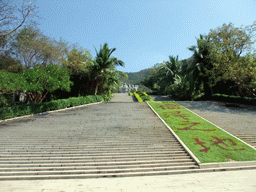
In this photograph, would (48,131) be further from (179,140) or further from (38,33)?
(38,33)

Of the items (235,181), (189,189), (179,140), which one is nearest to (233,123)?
(179,140)

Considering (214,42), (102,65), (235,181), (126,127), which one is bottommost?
(235,181)

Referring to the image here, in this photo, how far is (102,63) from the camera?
21188mm

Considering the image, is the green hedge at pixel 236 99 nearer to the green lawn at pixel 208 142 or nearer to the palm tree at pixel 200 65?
the palm tree at pixel 200 65

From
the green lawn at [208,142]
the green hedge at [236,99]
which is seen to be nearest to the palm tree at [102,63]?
the green lawn at [208,142]

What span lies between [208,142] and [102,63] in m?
15.9

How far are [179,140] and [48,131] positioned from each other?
7.73m

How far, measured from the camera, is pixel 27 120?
40.7ft

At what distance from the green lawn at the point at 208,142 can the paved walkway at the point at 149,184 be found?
121 cm

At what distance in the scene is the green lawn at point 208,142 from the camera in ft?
24.7

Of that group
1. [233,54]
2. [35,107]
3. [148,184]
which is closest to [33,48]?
[35,107]

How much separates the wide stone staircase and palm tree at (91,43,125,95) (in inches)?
406

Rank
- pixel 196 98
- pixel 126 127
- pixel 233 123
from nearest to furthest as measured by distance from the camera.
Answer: pixel 126 127 → pixel 233 123 → pixel 196 98

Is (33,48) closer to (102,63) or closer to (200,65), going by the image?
(102,63)
